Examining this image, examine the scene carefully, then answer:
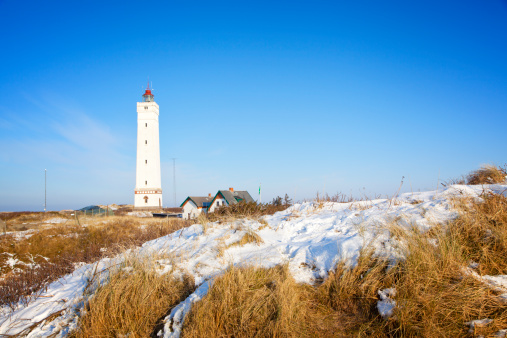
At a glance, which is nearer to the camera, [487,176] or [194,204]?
[487,176]

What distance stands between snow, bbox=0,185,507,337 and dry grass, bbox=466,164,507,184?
2.20m

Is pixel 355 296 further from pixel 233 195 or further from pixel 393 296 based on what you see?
pixel 233 195

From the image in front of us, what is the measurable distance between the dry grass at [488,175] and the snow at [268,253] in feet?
7.21

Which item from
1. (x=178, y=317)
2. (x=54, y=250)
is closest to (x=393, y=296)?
(x=178, y=317)

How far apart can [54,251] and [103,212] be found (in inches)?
719

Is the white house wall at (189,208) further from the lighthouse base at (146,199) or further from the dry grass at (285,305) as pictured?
the dry grass at (285,305)

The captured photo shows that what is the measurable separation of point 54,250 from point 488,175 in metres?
16.2

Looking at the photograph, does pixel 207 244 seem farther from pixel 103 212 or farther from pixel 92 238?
pixel 103 212

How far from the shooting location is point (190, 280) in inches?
161

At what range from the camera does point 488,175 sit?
24.9ft

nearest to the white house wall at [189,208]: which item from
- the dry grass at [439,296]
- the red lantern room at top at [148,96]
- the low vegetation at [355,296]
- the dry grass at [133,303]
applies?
the red lantern room at top at [148,96]

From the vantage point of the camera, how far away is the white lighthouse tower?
37.8m

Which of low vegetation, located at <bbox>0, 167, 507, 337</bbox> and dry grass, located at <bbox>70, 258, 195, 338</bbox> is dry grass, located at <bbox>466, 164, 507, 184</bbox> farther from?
dry grass, located at <bbox>70, 258, 195, 338</bbox>

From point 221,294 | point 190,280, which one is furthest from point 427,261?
point 190,280
